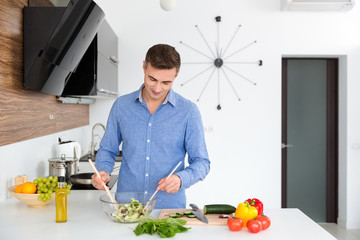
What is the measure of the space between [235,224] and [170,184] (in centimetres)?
33

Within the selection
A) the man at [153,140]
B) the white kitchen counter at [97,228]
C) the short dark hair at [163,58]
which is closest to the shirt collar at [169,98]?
the man at [153,140]

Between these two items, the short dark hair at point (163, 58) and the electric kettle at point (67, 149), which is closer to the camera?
the short dark hair at point (163, 58)

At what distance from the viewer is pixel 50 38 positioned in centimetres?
223

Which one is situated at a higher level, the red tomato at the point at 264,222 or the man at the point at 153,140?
the man at the point at 153,140

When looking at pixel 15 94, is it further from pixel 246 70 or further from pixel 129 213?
pixel 246 70

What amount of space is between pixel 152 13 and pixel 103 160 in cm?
261

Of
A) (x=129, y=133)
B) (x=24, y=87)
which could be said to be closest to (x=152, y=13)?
(x=24, y=87)

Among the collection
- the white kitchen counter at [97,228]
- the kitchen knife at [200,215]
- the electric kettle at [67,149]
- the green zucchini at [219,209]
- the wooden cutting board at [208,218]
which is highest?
the electric kettle at [67,149]

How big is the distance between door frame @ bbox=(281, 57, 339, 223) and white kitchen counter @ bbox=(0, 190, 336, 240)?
2800mm

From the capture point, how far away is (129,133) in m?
2.03

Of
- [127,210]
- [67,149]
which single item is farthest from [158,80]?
[67,149]

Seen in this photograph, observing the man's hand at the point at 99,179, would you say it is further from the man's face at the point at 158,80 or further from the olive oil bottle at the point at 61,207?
the man's face at the point at 158,80

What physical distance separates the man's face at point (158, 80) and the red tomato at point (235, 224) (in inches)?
26.7

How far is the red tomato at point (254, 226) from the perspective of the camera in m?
1.54
